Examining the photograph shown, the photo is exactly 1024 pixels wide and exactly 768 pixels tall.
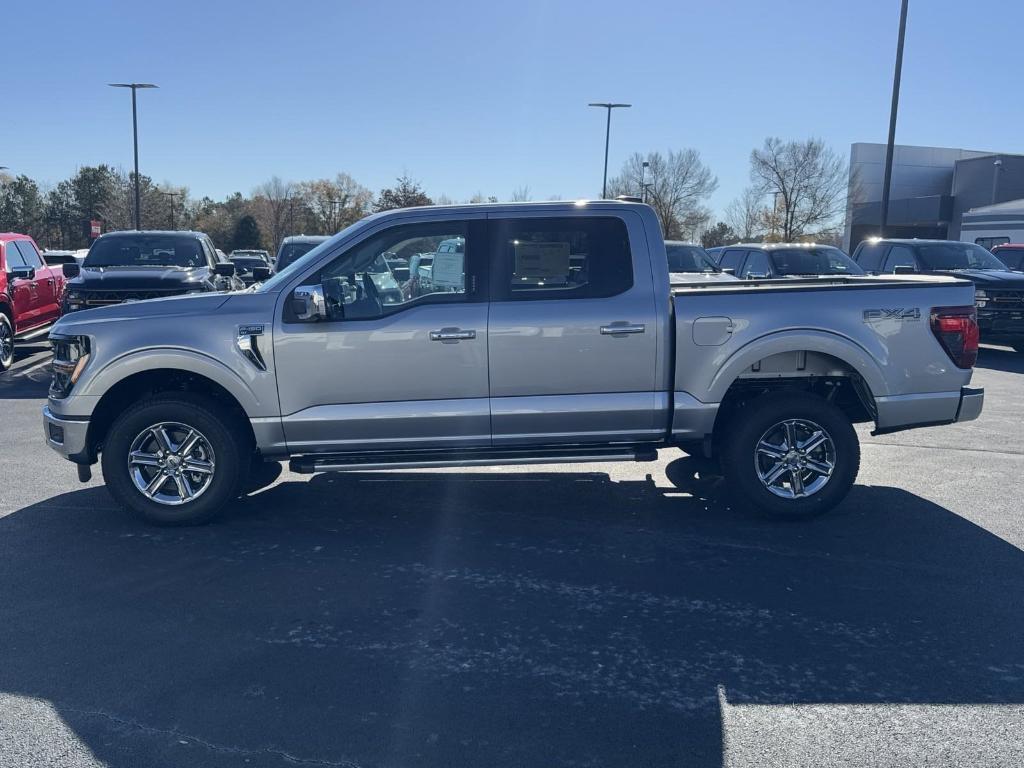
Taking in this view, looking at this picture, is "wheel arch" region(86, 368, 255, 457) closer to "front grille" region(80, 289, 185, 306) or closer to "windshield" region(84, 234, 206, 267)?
"front grille" region(80, 289, 185, 306)

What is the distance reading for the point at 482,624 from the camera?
445 centimetres

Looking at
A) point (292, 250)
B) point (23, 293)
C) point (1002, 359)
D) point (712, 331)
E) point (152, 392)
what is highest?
point (292, 250)

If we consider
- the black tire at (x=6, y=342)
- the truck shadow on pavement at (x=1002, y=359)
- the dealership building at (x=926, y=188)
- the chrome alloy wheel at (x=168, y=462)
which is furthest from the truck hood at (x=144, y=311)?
the dealership building at (x=926, y=188)

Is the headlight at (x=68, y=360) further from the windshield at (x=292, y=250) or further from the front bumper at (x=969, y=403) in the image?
the windshield at (x=292, y=250)

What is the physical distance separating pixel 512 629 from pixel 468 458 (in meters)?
1.72

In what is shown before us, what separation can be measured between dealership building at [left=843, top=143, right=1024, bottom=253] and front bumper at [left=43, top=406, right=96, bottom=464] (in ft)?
166

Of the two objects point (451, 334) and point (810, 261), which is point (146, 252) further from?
point (810, 261)

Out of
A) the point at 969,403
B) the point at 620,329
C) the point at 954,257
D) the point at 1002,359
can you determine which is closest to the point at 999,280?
the point at 1002,359

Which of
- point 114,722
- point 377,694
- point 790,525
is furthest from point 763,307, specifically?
point 114,722

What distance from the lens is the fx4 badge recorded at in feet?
19.7

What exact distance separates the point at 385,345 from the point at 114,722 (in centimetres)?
283

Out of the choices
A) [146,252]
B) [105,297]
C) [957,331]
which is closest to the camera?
[957,331]

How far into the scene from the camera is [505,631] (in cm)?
437

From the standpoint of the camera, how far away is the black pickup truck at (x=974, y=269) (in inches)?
592
